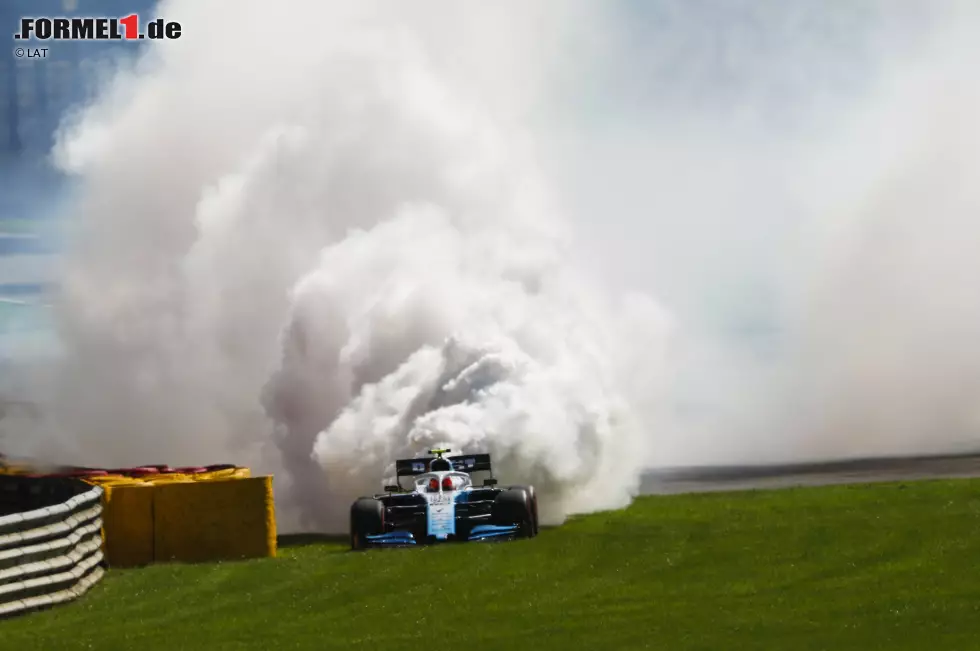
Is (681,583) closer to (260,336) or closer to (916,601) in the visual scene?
(916,601)

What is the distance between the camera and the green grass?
12.8 m

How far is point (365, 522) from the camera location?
2269cm

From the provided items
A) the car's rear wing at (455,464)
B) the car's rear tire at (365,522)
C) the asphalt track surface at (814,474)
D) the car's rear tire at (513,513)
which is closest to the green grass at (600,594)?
the car's rear tire at (513,513)

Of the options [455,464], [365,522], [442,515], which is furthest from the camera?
[455,464]

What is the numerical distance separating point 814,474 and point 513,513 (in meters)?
13.7

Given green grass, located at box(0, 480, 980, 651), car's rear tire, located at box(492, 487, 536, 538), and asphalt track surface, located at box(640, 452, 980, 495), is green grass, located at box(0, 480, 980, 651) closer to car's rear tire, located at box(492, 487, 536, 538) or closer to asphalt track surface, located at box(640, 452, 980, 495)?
car's rear tire, located at box(492, 487, 536, 538)

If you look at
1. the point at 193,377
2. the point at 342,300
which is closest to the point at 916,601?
the point at 342,300

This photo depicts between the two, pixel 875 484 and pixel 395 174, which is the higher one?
pixel 395 174

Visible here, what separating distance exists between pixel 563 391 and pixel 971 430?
21.8 meters

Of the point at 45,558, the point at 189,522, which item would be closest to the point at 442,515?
the point at 189,522

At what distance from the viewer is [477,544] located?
21.6 m

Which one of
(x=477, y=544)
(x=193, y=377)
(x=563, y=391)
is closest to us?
(x=477, y=544)

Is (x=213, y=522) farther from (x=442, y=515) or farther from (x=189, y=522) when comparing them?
(x=442, y=515)

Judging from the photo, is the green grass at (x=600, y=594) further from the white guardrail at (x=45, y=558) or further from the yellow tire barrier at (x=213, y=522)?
the yellow tire barrier at (x=213, y=522)
